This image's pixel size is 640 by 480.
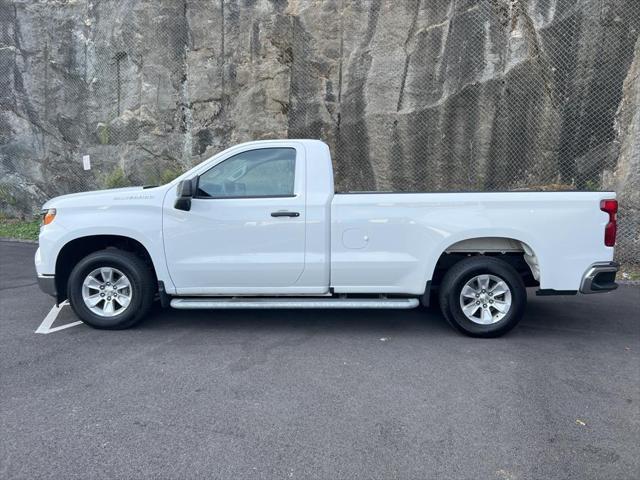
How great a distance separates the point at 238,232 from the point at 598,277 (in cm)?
354

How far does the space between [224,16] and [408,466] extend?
1093 cm

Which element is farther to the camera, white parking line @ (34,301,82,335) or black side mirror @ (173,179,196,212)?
white parking line @ (34,301,82,335)

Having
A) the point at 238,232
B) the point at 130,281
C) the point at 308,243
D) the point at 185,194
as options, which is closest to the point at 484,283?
the point at 308,243

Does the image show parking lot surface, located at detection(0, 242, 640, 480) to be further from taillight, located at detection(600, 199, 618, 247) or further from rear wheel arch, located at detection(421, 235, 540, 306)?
taillight, located at detection(600, 199, 618, 247)

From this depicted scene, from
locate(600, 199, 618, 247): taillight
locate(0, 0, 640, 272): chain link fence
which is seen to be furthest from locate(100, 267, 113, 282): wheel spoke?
locate(0, 0, 640, 272): chain link fence

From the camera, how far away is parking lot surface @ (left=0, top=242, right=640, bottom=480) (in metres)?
3.12

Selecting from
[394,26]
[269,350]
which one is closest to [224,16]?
[394,26]

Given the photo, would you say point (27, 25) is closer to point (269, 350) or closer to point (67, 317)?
point (67, 317)

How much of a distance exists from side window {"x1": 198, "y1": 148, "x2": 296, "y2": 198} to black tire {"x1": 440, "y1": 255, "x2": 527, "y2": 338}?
186 centimetres

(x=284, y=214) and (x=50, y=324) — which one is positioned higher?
(x=284, y=214)

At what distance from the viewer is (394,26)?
1073 cm

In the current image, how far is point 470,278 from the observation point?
533cm

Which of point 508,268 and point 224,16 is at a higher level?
point 224,16

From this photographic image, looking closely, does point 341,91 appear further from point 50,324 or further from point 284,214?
point 50,324
